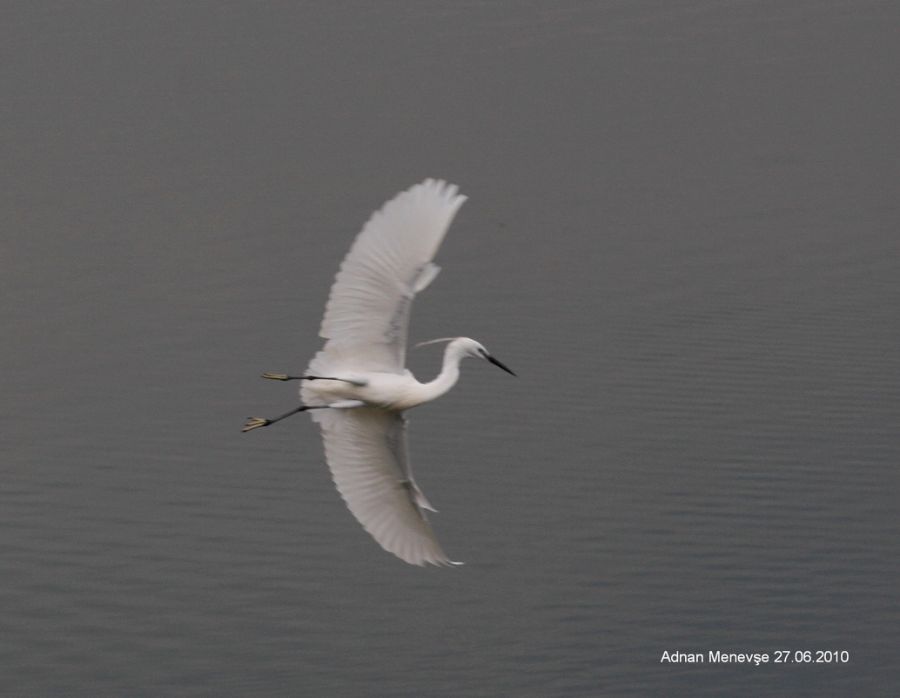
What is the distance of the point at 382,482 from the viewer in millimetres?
7914

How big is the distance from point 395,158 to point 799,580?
6.33 meters

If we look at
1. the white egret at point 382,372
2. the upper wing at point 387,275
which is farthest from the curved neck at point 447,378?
the upper wing at point 387,275

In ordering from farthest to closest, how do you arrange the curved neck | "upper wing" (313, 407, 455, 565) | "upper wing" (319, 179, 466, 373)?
1. "upper wing" (313, 407, 455, 565)
2. the curved neck
3. "upper wing" (319, 179, 466, 373)

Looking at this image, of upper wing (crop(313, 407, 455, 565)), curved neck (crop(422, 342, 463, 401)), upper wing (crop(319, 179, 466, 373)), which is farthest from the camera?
upper wing (crop(313, 407, 455, 565))

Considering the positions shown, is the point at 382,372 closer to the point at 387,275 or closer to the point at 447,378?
the point at 447,378

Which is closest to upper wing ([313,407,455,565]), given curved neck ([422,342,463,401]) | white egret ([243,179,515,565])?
white egret ([243,179,515,565])

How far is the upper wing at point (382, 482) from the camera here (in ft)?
25.7

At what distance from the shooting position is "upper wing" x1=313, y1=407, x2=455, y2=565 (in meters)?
7.84

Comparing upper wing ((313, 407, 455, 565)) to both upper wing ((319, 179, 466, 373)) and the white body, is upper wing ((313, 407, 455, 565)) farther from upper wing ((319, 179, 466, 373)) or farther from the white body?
upper wing ((319, 179, 466, 373))

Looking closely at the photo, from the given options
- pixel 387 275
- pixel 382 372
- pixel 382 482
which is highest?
pixel 387 275

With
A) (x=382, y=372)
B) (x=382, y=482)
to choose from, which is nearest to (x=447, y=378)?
(x=382, y=372)

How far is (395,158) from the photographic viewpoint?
14.6 metres

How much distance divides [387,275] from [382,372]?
0.50 m

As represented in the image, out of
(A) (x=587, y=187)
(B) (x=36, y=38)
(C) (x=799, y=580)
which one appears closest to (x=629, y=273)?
(A) (x=587, y=187)
